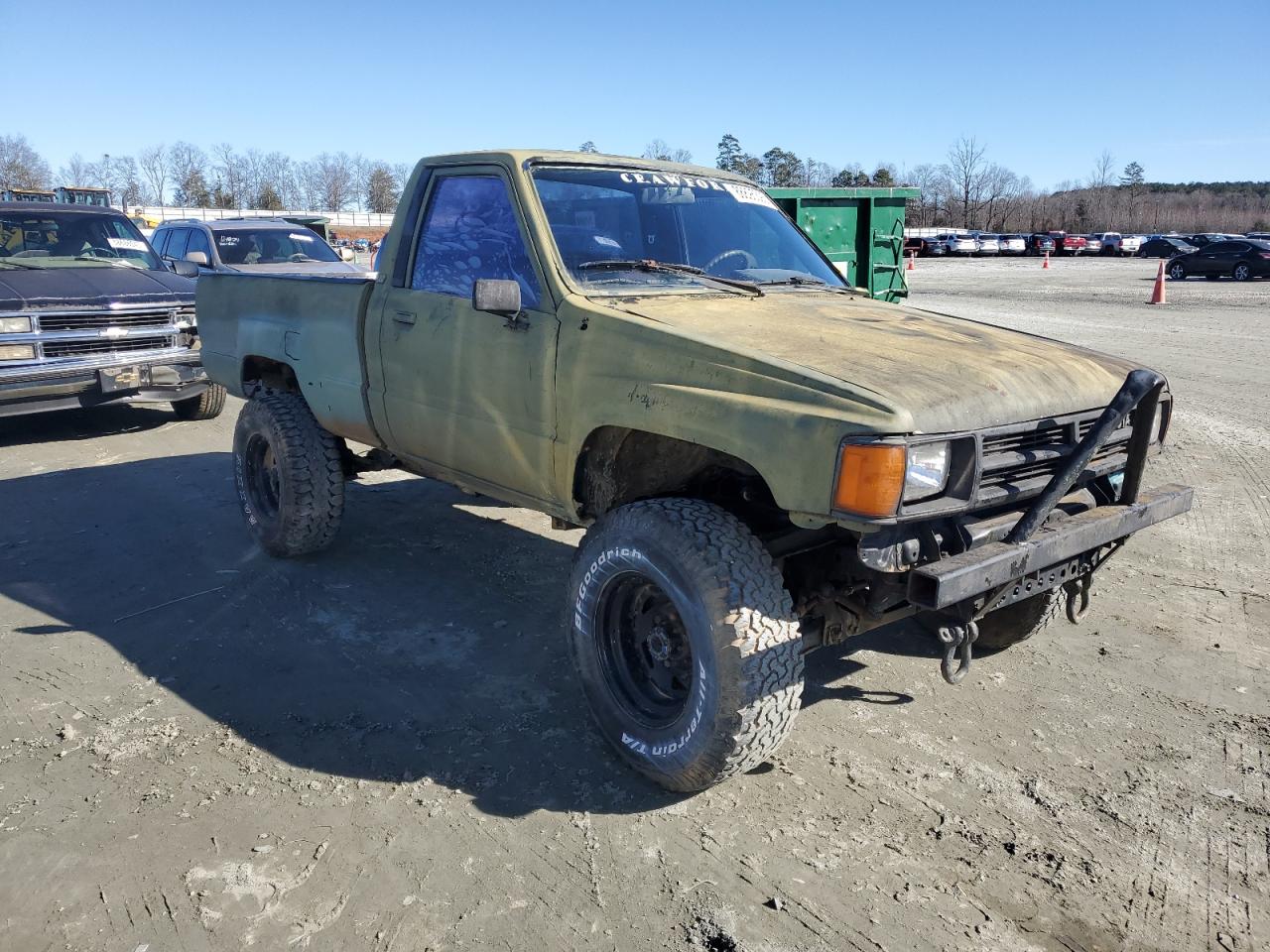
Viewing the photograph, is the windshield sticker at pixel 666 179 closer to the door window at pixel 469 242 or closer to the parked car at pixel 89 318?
the door window at pixel 469 242

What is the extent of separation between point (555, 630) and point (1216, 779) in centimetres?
262

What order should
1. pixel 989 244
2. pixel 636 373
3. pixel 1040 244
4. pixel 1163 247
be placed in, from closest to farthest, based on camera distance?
1. pixel 636 373
2. pixel 1163 247
3. pixel 989 244
4. pixel 1040 244

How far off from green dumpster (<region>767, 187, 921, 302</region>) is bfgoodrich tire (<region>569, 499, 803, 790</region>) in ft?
30.3

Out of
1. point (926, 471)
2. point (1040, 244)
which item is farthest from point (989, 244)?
point (926, 471)

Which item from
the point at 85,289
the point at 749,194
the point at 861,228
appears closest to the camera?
the point at 749,194

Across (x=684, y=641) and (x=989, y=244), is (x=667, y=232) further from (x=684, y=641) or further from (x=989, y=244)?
(x=989, y=244)

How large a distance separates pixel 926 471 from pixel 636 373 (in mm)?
1000

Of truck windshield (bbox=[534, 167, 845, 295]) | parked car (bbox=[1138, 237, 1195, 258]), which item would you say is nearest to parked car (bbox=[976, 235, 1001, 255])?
parked car (bbox=[1138, 237, 1195, 258])

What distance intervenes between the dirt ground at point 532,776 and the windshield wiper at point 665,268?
165cm

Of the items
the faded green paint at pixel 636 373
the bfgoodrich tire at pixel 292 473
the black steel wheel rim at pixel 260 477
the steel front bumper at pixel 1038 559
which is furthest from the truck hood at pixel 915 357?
the black steel wheel rim at pixel 260 477

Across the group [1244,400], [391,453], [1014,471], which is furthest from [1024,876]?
[1244,400]

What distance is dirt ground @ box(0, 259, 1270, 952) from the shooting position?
2566 mm

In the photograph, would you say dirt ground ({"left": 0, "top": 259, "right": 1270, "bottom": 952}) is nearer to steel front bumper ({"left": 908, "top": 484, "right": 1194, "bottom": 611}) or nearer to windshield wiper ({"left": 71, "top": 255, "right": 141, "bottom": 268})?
steel front bumper ({"left": 908, "top": 484, "right": 1194, "bottom": 611})

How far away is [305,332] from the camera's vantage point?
4.88 m
